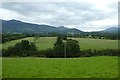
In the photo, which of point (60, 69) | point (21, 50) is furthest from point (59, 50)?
point (60, 69)

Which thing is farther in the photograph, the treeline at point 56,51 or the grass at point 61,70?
the treeline at point 56,51

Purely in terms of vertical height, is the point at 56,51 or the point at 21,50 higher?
the point at 21,50

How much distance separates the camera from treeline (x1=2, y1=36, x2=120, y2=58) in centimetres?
5219

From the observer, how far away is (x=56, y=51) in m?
53.1

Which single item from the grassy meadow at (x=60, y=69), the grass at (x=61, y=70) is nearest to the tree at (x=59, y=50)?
the grassy meadow at (x=60, y=69)

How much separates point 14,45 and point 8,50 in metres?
2.38

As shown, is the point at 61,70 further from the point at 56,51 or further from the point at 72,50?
the point at 72,50

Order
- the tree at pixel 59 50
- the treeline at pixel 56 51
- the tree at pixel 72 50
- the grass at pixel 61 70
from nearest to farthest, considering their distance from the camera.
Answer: the grass at pixel 61 70
the treeline at pixel 56 51
the tree at pixel 59 50
the tree at pixel 72 50

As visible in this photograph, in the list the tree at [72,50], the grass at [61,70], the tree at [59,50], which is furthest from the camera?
the tree at [72,50]

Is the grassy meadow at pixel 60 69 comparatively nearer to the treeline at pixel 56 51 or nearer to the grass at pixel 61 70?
the grass at pixel 61 70

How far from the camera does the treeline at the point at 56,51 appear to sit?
171 ft

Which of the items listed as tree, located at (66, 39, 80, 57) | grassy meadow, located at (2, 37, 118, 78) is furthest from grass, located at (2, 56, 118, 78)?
tree, located at (66, 39, 80, 57)

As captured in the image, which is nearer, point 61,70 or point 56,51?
point 61,70

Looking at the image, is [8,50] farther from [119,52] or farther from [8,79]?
[8,79]
